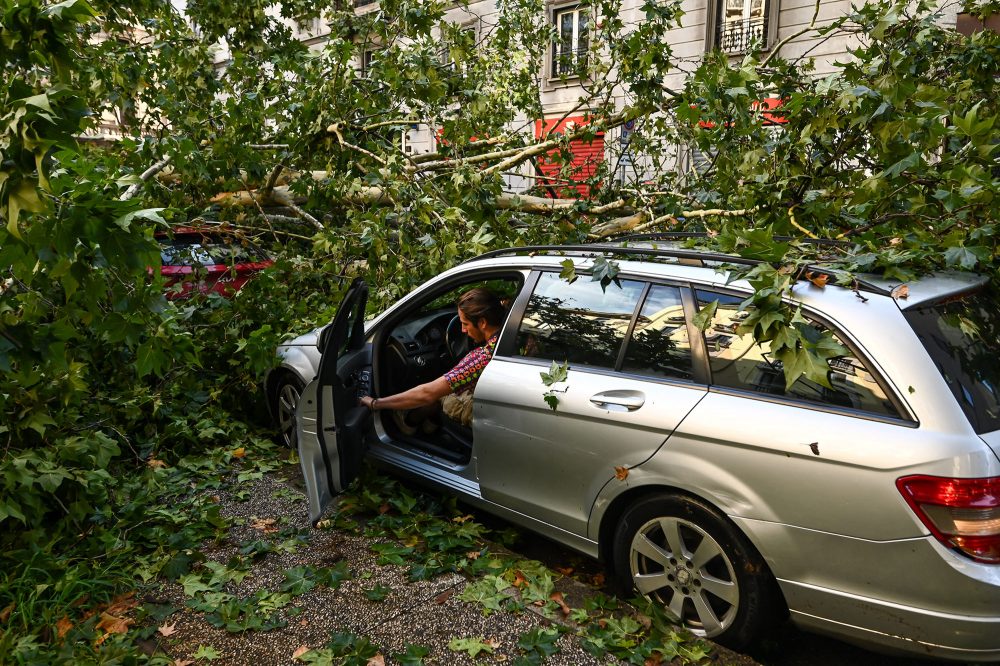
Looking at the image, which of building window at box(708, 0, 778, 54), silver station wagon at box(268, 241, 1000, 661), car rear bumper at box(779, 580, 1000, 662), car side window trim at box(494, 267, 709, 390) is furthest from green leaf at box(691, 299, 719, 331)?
building window at box(708, 0, 778, 54)

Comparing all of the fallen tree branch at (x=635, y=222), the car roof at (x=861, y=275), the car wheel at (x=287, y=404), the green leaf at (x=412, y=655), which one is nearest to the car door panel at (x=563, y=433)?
the car roof at (x=861, y=275)

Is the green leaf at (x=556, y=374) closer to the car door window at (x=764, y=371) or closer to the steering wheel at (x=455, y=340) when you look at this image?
the car door window at (x=764, y=371)

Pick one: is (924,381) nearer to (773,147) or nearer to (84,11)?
(773,147)

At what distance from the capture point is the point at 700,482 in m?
3.03

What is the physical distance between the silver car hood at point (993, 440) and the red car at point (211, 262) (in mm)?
5224

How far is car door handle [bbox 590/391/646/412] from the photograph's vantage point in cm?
328

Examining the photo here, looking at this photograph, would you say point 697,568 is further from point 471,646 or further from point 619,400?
point 471,646

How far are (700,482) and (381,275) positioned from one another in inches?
129

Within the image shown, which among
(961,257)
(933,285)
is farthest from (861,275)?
(961,257)

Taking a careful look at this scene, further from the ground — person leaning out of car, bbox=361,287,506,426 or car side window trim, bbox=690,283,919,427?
car side window trim, bbox=690,283,919,427

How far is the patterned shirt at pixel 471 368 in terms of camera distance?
4.24 metres

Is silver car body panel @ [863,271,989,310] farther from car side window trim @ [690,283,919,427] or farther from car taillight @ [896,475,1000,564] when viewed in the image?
car taillight @ [896,475,1000,564]

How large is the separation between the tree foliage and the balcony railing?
27.3 feet

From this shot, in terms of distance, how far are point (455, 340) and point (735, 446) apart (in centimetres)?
262
